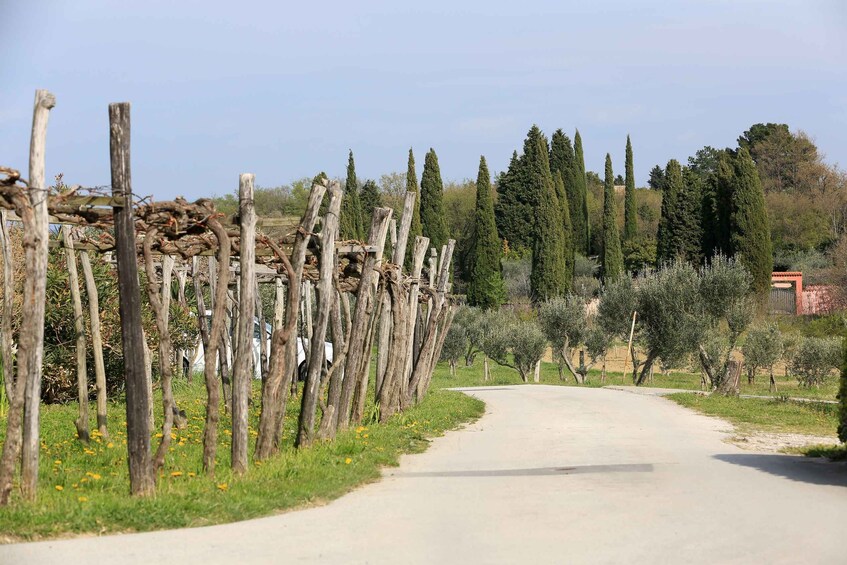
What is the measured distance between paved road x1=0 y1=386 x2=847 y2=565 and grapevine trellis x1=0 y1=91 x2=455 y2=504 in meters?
1.46

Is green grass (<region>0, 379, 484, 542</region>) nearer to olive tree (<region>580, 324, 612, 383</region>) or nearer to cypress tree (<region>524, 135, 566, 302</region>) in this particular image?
olive tree (<region>580, 324, 612, 383</region>)

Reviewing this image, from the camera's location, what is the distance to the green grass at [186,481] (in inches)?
289

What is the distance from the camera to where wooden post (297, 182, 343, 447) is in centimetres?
1175

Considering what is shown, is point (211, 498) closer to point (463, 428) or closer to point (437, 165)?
point (463, 428)

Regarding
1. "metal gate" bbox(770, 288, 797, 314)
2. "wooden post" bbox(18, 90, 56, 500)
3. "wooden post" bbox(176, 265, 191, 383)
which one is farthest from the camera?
"metal gate" bbox(770, 288, 797, 314)

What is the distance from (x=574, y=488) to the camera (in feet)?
30.4

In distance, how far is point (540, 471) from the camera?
1056 centimetres

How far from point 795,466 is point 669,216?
48.7m

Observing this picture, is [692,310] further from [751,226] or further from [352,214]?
[352,214]

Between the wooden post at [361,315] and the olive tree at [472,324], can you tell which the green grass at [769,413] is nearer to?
the wooden post at [361,315]

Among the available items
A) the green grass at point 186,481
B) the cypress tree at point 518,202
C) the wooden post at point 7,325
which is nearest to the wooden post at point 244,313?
the green grass at point 186,481

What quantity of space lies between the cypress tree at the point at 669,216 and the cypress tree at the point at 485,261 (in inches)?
357

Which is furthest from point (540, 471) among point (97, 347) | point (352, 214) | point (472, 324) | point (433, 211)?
point (433, 211)

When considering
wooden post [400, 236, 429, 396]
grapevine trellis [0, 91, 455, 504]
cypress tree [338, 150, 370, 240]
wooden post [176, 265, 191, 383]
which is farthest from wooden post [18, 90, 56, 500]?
cypress tree [338, 150, 370, 240]
